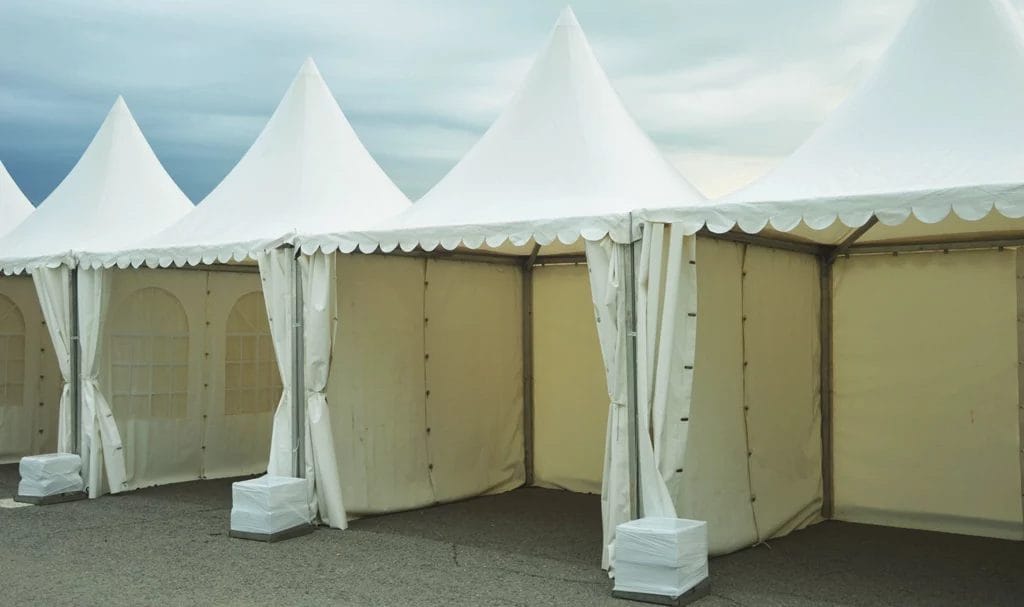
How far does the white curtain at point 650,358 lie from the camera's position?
18.9 ft

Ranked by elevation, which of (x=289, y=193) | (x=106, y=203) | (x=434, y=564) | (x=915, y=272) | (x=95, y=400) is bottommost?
(x=434, y=564)

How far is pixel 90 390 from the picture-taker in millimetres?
8820

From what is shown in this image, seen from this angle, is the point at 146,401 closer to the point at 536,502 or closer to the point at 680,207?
the point at 536,502

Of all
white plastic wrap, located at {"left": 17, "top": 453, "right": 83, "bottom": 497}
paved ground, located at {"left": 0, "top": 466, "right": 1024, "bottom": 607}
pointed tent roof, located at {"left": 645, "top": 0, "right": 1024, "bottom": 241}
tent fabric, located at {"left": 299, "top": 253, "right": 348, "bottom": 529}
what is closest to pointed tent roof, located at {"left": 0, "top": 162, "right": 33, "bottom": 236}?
white plastic wrap, located at {"left": 17, "top": 453, "right": 83, "bottom": 497}

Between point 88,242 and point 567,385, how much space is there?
4.87m

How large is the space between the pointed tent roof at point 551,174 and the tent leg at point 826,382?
1.18m

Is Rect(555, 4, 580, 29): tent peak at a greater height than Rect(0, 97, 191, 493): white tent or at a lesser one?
greater

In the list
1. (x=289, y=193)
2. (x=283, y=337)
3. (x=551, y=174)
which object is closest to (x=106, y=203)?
(x=289, y=193)

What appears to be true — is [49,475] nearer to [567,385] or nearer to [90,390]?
[90,390]

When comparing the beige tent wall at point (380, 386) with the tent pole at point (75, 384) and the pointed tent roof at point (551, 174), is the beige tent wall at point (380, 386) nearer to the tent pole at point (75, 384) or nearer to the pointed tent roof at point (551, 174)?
the pointed tent roof at point (551, 174)

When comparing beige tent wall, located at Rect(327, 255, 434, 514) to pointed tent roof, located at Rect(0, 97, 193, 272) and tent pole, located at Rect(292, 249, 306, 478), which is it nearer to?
tent pole, located at Rect(292, 249, 306, 478)

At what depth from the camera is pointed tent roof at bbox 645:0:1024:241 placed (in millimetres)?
5020

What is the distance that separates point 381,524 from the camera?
7613 mm

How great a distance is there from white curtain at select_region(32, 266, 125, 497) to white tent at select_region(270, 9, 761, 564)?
246 centimetres
